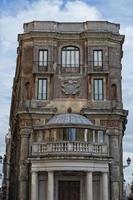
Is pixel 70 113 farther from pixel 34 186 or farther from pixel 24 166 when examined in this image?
pixel 34 186

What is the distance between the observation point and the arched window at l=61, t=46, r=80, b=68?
149 ft

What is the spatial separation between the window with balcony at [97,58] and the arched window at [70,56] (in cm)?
155

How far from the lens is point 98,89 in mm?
44656

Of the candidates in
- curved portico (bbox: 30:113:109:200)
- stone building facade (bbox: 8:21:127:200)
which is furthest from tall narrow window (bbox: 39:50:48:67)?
curved portico (bbox: 30:113:109:200)

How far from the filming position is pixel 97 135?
136ft

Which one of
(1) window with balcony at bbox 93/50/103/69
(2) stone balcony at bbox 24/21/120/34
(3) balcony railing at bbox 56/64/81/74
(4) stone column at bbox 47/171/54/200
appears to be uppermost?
(2) stone balcony at bbox 24/21/120/34

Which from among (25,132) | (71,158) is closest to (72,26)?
(25,132)

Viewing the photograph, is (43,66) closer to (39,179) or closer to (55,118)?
(55,118)

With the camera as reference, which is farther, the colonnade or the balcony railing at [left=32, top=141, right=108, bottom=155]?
the balcony railing at [left=32, top=141, right=108, bottom=155]

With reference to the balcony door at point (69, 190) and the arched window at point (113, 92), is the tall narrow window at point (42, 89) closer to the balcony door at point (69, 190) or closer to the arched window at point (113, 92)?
the arched window at point (113, 92)

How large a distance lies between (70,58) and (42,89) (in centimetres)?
387

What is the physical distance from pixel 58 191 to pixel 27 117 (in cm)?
692

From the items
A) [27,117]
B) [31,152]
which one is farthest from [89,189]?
[27,117]

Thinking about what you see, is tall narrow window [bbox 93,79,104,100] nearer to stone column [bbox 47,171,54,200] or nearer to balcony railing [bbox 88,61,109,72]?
balcony railing [bbox 88,61,109,72]
